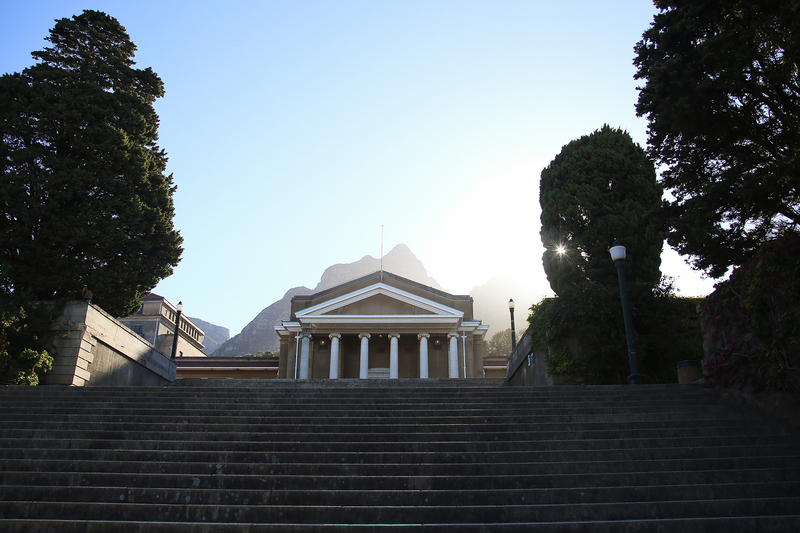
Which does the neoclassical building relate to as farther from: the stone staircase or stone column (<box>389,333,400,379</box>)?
the stone staircase

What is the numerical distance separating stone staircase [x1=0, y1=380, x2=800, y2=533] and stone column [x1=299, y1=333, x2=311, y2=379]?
17013 mm

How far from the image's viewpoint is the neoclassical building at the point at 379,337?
28.2m

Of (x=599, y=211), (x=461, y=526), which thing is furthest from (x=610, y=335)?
(x=461, y=526)

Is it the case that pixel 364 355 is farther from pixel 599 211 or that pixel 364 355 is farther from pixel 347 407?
pixel 347 407

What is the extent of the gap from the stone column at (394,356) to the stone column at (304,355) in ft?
14.0

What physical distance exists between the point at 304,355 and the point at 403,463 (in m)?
21.4

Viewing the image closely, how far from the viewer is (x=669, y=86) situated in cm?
1210

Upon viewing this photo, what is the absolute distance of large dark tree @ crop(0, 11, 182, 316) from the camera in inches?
624

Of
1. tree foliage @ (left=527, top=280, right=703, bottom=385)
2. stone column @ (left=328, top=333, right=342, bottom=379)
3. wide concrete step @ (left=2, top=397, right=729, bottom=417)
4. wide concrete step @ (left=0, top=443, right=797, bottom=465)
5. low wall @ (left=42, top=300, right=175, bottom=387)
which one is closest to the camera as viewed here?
wide concrete step @ (left=0, top=443, right=797, bottom=465)

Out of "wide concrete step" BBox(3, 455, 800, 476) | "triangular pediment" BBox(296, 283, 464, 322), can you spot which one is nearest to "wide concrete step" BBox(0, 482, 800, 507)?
"wide concrete step" BBox(3, 455, 800, 476)

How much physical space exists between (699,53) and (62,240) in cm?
1711

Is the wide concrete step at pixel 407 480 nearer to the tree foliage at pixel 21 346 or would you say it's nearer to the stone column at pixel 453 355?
the tree foliage at pixel 21 346

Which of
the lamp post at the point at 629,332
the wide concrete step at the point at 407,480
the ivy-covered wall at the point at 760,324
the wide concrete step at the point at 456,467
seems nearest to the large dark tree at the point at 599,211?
the lamp post at the point at 629,332

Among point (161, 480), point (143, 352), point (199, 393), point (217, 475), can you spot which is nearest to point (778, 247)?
point (217, 475)
